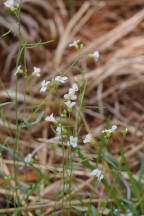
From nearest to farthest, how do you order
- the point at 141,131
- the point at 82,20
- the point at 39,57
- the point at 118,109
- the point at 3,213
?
the point at 3,213
the point at 141,131
the point at 118,109
the point at 39,57
the point at 82,20

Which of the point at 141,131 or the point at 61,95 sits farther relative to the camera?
the point at 61,95

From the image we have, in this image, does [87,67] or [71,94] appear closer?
[71,94]

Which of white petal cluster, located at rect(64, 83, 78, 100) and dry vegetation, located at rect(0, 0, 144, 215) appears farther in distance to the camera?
dry vegetation, located at rect(0, 0, 144, 215)

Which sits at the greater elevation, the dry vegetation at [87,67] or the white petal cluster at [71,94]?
the dry vegetation at [87,67]

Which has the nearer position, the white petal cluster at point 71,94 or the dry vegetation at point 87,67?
the white petal cluster at point 71,94

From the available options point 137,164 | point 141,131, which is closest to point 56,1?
point 141,131

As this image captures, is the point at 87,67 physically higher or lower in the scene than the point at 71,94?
higher

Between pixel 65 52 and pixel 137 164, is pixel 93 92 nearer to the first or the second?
pixel 65 52

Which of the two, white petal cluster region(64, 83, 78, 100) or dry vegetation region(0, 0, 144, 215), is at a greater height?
dry vegetation region(0, 0, 144, 215)
